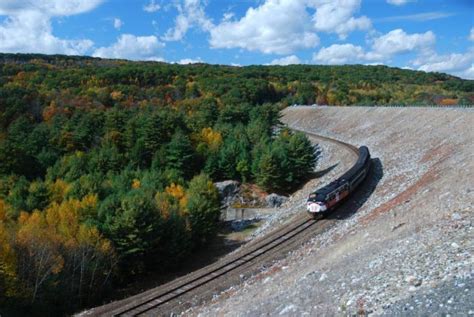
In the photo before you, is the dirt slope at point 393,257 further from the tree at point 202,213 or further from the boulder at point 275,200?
the tree at point 202,213

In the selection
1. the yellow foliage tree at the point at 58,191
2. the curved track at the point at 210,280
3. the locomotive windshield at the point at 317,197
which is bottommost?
the curved track at the point at 210,280

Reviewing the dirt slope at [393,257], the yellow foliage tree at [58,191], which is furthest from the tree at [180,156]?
the dirt slope at [393,257]

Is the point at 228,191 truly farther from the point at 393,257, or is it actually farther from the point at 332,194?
the point at 393,257

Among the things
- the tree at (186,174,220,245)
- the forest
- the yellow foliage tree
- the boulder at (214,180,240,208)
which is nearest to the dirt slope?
the forest

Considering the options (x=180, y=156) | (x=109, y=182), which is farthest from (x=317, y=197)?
(x=180, y=156)

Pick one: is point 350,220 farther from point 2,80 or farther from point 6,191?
point 2,80

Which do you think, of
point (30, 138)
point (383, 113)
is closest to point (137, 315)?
point (30, 138)
